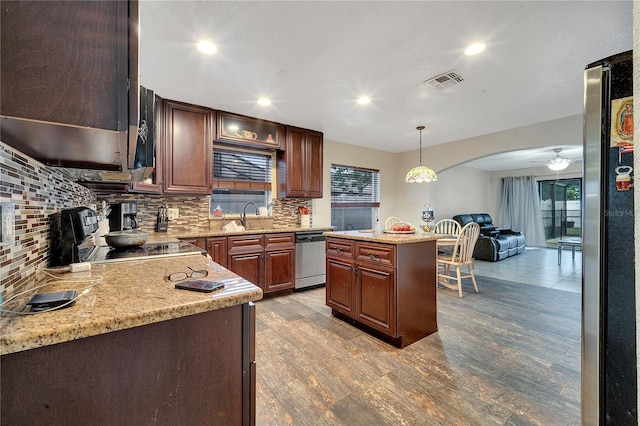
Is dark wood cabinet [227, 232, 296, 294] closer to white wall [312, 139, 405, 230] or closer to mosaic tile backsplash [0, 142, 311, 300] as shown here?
white wall [312, 139, 405, 230]

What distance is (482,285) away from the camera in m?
4.11

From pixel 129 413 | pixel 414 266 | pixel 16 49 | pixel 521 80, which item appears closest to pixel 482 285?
pixel 414 266

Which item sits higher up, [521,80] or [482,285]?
[521,80]

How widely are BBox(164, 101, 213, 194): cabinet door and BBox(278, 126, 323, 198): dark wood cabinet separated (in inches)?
43.2

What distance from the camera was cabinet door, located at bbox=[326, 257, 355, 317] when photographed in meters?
2.65

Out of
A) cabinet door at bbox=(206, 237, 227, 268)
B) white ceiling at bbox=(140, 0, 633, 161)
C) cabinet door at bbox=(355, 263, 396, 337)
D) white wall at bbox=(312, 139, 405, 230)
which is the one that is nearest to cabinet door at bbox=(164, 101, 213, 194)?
white ceiling at bbox=(140, 0, 633, 161)

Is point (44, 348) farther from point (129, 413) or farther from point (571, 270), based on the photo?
point (571, 270)

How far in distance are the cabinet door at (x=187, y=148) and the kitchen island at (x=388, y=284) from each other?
6.17 feet

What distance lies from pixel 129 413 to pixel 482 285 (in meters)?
4.51

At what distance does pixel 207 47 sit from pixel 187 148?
1416 mm

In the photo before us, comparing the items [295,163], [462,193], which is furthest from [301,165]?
[462,193]

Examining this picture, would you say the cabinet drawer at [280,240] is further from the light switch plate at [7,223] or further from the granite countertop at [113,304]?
the light switch plate at [7,223]

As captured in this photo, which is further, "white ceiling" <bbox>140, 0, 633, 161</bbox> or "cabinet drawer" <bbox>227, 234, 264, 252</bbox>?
"cabinet drawer" <bbox>227, 234, 264, 252</bbox>

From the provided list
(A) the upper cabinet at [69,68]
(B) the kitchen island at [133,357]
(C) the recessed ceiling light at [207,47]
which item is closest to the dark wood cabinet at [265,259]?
(C) the recessed ceiling light at [207,47]
